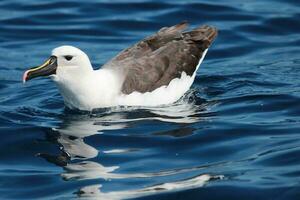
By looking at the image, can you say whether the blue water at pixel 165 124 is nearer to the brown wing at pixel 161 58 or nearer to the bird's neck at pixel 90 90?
the bird's neck at pixel 90 90

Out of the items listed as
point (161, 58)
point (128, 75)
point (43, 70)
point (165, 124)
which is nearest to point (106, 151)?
point (165, 124)

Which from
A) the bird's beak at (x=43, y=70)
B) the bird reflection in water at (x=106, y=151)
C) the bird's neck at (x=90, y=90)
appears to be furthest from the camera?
the bird's neck at (x=90, y=90)

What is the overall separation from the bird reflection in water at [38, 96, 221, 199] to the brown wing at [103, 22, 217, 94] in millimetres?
411

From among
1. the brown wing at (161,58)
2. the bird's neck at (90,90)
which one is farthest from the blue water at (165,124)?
the brown wing at (161,58)

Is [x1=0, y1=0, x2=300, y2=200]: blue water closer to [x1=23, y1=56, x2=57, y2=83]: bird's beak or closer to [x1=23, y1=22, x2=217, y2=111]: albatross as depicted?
[x1=23, y1=22, x2=217, y2=111]: albatross

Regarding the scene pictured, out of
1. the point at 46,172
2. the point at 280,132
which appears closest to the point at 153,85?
the point at 280,132

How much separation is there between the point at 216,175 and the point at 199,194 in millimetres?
610

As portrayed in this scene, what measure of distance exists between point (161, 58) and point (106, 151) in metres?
2.91

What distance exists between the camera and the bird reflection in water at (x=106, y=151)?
33.2ft

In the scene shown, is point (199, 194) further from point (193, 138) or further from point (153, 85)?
point (153, 85)

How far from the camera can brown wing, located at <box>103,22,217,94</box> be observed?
13688mm

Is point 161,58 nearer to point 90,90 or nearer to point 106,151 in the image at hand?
point 90,90

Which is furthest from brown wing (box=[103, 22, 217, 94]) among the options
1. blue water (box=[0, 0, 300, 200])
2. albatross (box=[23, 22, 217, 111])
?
blue water (box=[0, 0, 300, 200])

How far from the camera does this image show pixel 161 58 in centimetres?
1419
